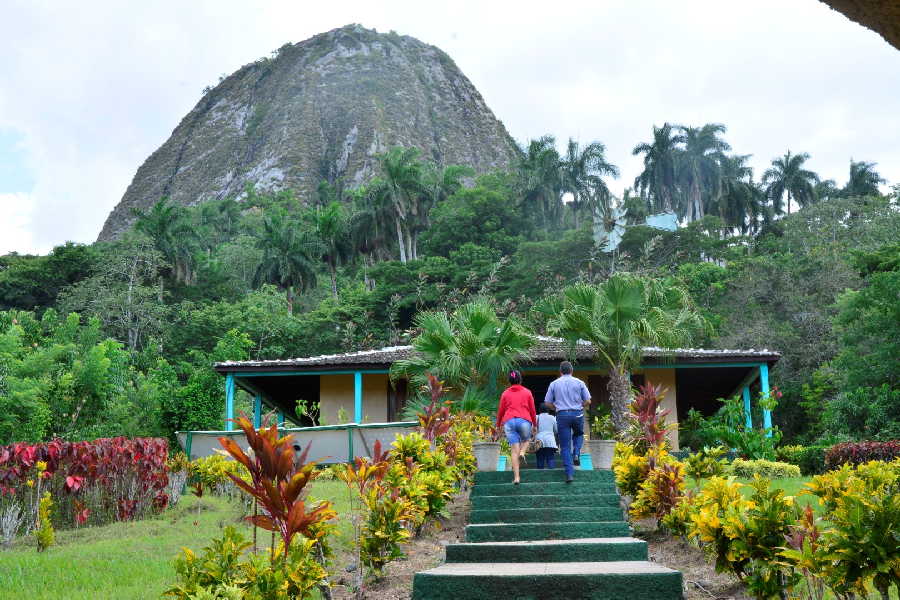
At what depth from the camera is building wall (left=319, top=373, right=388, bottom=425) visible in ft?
60.4

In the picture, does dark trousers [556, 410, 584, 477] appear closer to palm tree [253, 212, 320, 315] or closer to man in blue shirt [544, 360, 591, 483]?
man in blue shirt [544, 360, 591, 483]

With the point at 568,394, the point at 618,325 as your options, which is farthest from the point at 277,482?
the point at 618,325

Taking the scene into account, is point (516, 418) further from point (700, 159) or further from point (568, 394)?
point (700, 159)

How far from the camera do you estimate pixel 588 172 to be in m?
55.8

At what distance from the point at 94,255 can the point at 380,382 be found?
3130cm

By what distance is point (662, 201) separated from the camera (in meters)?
60.5

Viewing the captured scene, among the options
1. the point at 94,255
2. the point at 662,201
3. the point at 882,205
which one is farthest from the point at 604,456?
the point at 662,201

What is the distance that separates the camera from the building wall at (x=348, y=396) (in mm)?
18406

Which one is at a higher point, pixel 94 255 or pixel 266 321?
pixel 94 255

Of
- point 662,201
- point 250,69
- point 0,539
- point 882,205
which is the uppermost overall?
point 250,69

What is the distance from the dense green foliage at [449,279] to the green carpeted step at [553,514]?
1079 centimetres

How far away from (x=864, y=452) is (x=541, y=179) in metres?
42.3

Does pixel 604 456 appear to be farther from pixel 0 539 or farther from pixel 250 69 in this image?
pixel 250 69

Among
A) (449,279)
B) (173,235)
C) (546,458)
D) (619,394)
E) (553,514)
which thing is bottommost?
(553,514)
